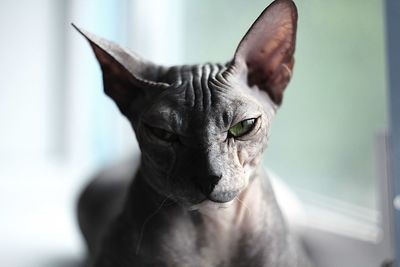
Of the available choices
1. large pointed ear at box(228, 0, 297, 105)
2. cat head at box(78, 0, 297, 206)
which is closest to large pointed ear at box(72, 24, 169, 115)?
cat head at box(78, 0, 297, 206)

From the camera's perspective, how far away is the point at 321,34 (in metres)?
0.98

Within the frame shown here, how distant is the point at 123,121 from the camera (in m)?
1.69

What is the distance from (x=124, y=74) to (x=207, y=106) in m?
0.15

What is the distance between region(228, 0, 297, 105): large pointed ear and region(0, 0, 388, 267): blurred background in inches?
2.1

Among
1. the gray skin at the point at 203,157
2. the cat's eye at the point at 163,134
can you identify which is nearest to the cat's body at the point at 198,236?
the gray skin at the point at 203,157

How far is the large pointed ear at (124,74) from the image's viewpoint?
0.73 metres

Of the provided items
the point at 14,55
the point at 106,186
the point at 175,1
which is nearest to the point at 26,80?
the point at 14,55

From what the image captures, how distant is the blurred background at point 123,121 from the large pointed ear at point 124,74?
179mm

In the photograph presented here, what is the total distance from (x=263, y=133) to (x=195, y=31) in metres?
0.76

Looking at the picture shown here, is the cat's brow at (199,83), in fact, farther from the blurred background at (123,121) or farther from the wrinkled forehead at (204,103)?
the blurred background at (123,121)

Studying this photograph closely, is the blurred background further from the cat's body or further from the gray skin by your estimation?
the cat's body

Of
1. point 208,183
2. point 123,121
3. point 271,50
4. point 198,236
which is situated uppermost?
point 271,50

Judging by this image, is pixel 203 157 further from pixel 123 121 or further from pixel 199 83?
pixel 123 121

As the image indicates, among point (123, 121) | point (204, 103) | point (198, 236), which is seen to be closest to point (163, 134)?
point (204, 103)
